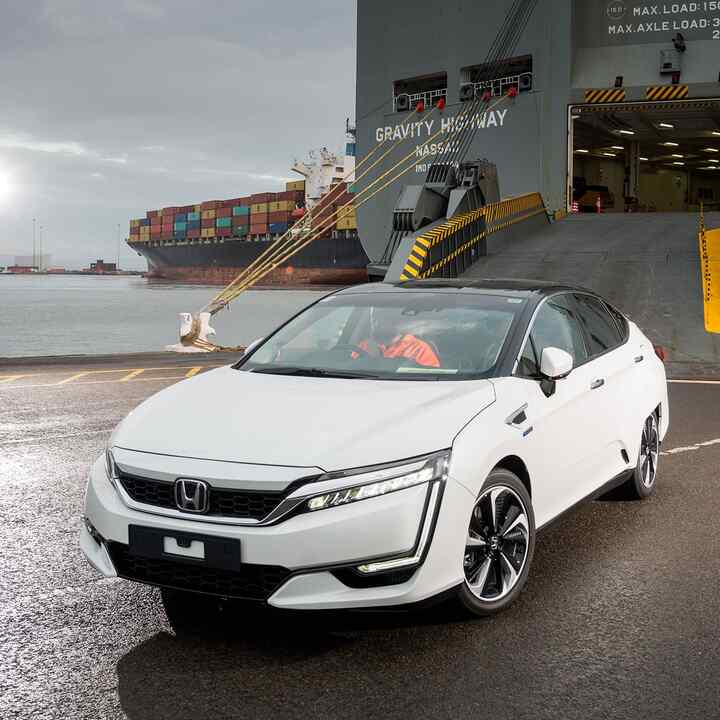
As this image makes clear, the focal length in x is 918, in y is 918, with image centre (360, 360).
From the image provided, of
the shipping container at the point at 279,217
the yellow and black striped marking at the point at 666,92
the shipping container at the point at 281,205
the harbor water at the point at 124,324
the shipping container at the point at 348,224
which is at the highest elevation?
the yellow and black striped marking at the point at 666,92

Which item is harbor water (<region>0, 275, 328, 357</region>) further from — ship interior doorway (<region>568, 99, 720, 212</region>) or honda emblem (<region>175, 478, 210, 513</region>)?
honda emblem (<region>175, 478, 210, 513</region>)

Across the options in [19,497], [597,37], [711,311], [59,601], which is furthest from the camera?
[597,37]

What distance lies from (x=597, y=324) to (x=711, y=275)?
613 inches

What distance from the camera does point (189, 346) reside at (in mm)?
19547

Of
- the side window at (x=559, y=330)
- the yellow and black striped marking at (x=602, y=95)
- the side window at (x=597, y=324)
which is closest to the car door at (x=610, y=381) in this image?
the side window at (x=597, y=324)

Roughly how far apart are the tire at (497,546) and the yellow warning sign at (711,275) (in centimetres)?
1336

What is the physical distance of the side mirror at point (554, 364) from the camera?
450cm

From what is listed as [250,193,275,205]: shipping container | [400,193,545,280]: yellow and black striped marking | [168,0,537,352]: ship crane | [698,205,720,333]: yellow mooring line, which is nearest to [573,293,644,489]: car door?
[400,193,545,280]: yellow and black striped marking

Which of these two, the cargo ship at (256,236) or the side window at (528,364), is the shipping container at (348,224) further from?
the side window at (528,364)

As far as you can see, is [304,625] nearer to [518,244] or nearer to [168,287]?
[518,244]

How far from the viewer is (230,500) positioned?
11.6 feet

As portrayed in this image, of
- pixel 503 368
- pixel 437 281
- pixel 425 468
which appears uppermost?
pixel 437 281

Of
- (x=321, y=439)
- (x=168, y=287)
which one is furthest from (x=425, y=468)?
(x=168, y=287)

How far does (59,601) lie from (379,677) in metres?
1.67
